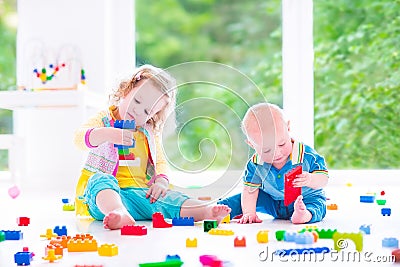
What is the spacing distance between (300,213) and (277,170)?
0.40 feet

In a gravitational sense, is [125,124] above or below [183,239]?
above

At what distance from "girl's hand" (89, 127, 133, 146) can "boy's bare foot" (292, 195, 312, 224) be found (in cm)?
42

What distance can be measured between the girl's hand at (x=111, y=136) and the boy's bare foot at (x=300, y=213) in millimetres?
423

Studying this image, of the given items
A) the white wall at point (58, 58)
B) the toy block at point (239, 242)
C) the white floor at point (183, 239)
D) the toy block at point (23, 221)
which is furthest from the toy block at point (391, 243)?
the white wall at point (58, 58)

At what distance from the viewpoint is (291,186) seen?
5.09ft

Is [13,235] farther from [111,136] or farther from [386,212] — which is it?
[386,212]

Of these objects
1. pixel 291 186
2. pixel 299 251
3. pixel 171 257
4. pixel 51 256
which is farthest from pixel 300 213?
pixel 51 256

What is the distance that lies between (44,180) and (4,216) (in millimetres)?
1151

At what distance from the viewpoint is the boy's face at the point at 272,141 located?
5.00ft

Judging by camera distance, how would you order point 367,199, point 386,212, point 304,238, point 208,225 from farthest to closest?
1. point 367,199
2. point 386,212
3. point 208,225
4. point 304,238

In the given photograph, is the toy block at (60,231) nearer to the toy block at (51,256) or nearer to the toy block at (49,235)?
the toy block at (49,235)

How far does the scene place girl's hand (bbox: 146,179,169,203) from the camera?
164 cm

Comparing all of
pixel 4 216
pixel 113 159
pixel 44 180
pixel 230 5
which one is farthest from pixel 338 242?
pixel 230 5

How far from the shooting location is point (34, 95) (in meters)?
2.65
